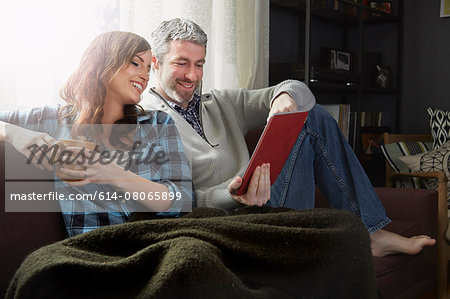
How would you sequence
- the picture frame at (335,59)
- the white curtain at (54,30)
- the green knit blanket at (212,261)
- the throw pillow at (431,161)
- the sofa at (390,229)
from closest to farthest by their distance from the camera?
1. the green knit blanket at (212,261)
2. the sofa at (390,229)
3. the white curtain at (54,30)
4. the throw pillow at (431,161)
5. the picture frame at (335,59)

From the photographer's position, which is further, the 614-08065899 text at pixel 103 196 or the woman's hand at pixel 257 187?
the woman's hand at pixel 257 187

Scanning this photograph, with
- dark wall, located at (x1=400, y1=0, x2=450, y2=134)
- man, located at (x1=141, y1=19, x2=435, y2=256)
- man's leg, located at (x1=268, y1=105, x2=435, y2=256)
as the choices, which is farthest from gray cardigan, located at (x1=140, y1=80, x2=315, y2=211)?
dark wall, located at (x1=400, y1=0, x2=450, y2=134)

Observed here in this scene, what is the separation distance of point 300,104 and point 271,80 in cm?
127

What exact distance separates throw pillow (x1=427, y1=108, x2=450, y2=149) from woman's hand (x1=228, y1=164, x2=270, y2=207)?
6.36ft

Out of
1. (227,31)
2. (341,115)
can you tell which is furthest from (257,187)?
(341,115)

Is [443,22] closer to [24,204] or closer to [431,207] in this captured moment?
[431,207]

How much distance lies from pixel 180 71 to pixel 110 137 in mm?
435

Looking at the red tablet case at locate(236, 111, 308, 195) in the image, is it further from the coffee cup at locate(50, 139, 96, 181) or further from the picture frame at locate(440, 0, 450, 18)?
the picture frame at locate(440, 0, 450, 18)

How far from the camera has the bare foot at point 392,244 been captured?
5.20ft

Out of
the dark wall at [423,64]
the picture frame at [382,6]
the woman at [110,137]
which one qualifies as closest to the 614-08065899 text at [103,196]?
the woman at [110,137]

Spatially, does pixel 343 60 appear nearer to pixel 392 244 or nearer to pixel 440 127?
pixel 440 127

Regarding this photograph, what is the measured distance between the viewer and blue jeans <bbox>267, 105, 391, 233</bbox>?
5.06ft

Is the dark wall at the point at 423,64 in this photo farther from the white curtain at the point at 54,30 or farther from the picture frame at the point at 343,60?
the white curtain at the point at 54,30

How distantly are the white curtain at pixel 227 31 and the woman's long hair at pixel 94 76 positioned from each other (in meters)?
0.60
